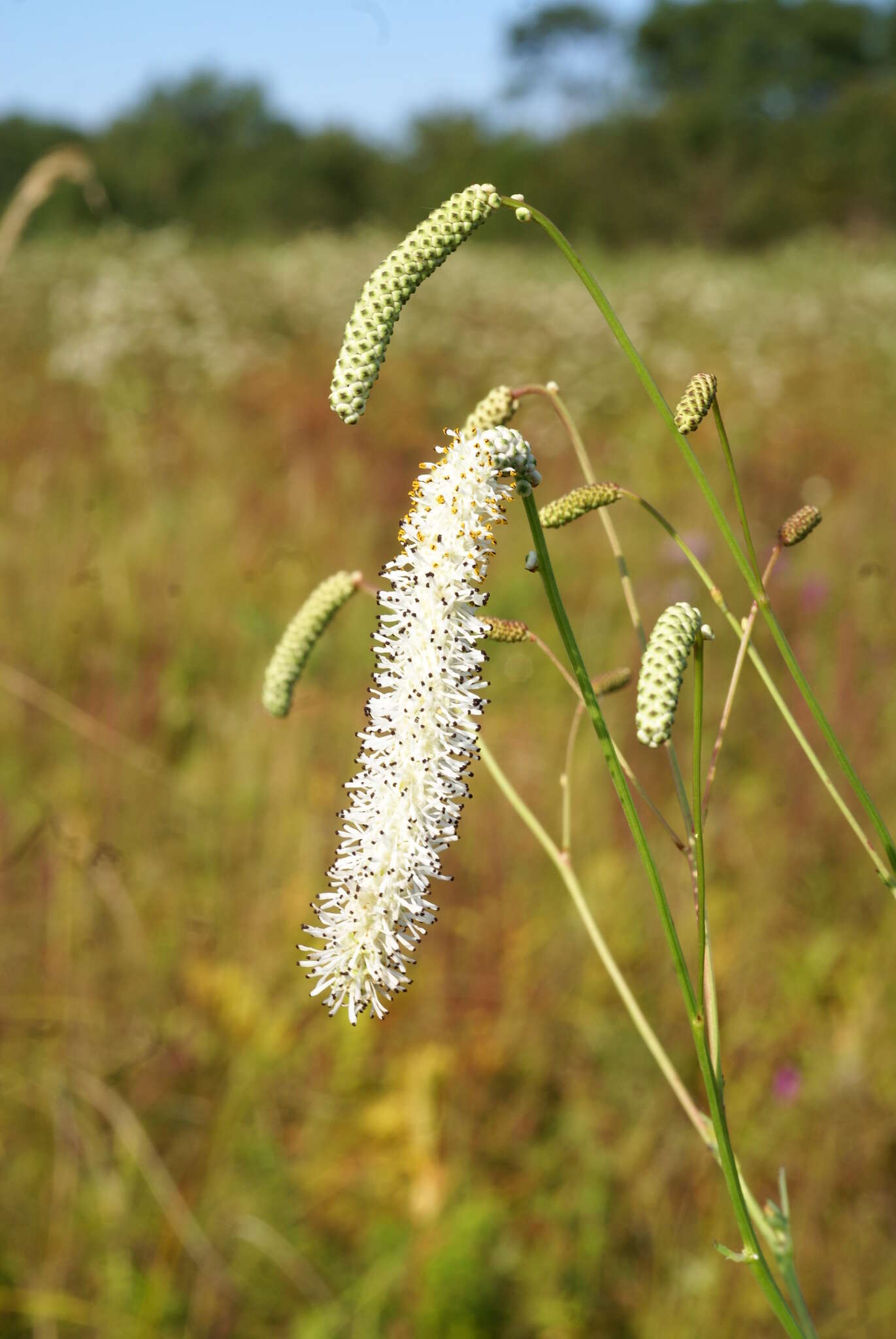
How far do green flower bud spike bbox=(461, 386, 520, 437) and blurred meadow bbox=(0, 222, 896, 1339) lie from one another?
74.1 inches

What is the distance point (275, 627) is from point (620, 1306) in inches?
109

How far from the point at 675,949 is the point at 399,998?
2.25m

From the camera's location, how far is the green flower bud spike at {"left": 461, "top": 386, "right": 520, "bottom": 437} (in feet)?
2.40

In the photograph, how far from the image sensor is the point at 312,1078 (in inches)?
103

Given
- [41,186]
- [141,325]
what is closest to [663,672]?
[41,186]

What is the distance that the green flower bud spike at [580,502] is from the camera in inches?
30.1

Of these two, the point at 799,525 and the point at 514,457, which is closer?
the point at 514,457

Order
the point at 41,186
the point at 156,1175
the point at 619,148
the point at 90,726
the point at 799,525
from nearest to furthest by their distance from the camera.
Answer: the point at 799,525, the point at 41,186, the point at 156,1175, the point at 90,726, the point at 619,148

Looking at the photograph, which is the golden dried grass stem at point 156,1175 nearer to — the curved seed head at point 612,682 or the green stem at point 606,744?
the curved seed head at point 612,682

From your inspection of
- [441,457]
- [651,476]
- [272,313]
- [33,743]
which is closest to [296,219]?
[272,313]

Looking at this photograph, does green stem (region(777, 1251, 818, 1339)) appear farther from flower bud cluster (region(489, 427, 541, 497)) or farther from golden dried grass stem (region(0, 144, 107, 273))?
golden dried grass stem (region(0, 144, 107, 273))

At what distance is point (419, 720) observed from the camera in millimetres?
722

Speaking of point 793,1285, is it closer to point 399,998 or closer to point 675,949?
point 675,949

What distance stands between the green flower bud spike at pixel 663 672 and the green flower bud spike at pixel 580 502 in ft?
0.38
